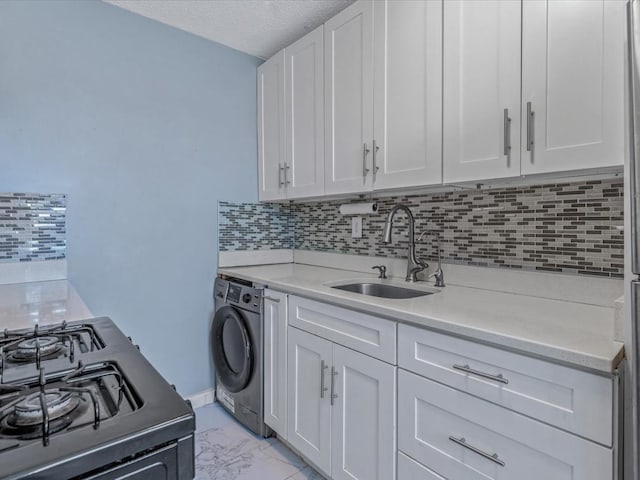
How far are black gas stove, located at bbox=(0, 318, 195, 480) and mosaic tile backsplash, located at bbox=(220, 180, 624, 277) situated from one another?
4.86 feet

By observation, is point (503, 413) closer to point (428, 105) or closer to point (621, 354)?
point (621, 354)

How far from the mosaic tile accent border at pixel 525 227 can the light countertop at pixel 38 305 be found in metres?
Result: 1.57

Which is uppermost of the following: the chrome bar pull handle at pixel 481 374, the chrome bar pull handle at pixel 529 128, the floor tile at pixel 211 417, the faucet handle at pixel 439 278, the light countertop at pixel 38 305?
the chrome bar pull handle at pixel 529 128

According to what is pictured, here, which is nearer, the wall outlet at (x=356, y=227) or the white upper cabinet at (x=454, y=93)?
the white upper cabinet at (x=454, y=93)

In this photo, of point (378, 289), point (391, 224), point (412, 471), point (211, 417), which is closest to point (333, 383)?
point (412, 471)

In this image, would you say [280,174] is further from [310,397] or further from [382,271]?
[310,397]

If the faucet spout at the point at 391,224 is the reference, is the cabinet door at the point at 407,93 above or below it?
above

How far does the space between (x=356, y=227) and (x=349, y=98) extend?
0.81 metres

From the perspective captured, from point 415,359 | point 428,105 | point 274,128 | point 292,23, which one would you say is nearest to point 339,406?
point 415,359


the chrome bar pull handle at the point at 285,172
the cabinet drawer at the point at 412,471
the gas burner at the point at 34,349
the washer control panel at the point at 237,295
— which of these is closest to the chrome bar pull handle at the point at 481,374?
the cabinet drawer at the point at 412,471

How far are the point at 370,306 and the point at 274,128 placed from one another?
160 cm

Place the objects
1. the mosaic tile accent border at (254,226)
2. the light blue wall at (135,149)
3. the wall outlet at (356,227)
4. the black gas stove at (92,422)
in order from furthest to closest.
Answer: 1. the mosaic tile accent border at (254,226)
2. the wall outlet at (356,227)
3. the light blue wall at (135,149)
4. the black gas stove at (92,422)

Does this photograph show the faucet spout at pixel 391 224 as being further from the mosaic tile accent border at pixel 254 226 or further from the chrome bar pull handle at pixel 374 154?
the mosaic tile accent border at pixel 254 226

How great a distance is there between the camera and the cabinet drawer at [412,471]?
119 centimetres
